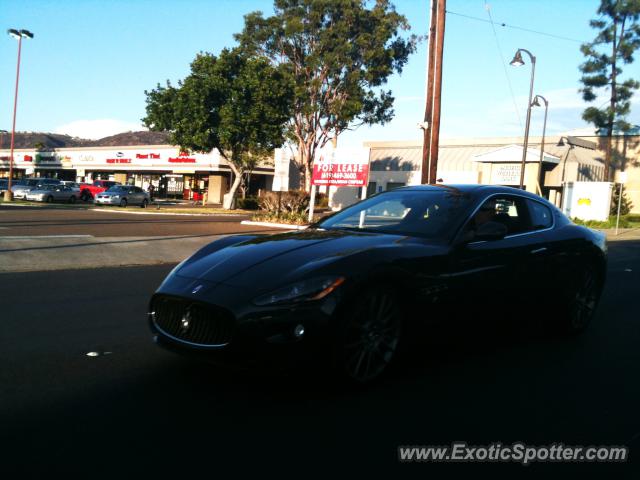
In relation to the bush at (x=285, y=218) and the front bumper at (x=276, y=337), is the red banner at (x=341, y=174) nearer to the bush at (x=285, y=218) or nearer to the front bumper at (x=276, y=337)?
the bush at (x=285, y=218)

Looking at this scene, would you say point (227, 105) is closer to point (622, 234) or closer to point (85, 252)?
point (622, 234)

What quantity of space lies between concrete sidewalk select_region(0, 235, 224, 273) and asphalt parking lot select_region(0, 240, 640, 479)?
4773mm

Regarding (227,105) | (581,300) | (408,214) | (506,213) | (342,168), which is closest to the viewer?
(408,214)

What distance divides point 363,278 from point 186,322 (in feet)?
3.90

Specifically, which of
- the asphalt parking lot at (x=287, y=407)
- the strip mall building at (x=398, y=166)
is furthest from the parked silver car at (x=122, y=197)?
the asphalt parking lot at (x=287, y=407)

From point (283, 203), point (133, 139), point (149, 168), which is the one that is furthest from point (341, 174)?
point (133, 139)

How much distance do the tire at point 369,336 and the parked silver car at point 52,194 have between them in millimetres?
38591

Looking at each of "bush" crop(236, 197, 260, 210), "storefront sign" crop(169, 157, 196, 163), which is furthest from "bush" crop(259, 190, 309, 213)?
"storefront sign" crop(169, 157, 196, 163)

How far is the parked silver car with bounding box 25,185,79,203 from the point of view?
38188 mm

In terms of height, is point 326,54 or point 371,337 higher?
point 326,54

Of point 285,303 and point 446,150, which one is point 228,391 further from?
point 446,150

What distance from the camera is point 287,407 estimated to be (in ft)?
12.3

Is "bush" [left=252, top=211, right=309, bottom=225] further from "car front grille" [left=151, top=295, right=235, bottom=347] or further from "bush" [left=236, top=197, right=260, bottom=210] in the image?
"car front grille" [left=151, top=295, right=235, bottom=347]

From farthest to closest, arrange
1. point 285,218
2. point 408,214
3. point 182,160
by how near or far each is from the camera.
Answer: point 182,160
point 285,218
point 408,214
